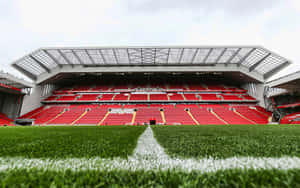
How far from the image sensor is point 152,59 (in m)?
18.4

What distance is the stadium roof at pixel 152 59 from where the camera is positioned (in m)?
15.5

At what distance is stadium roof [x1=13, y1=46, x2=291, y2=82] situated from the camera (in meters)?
15.5

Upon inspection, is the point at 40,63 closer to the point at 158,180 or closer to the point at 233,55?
the point at 158,180

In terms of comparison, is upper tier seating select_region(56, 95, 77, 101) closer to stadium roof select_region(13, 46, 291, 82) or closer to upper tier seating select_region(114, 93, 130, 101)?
stadium roof select_region(13, 46, 291, 82)

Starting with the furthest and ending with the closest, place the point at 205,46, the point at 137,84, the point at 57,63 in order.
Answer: the point at 137,84
the point at 57,63
the point at 205,46

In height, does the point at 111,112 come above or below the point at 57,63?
below

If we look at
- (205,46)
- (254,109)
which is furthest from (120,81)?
(254,109)

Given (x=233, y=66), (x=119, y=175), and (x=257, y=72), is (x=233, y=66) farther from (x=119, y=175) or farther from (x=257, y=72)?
(x=119, y=175)

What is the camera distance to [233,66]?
A: 60.6 ft

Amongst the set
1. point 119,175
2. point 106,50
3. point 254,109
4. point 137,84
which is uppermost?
point 106,50

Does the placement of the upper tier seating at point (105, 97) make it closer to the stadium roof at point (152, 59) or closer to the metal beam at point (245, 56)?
the stadium roof at point (152, 59)

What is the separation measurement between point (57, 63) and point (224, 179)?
22.5 metres

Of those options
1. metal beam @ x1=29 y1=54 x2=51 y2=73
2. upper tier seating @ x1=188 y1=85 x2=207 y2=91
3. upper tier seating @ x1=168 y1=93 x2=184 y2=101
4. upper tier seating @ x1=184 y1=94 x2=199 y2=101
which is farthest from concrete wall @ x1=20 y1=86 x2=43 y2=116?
upper tier seating @ x1=188 y1=85 x2=207 y2=91

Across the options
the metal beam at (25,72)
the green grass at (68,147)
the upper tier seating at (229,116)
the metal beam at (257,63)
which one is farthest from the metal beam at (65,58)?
the metal beam at (257,63)
